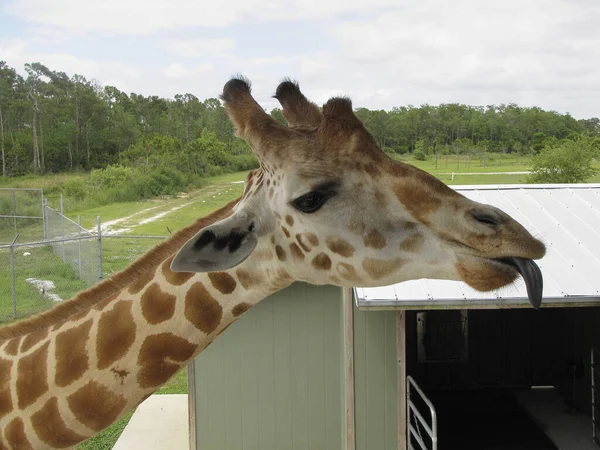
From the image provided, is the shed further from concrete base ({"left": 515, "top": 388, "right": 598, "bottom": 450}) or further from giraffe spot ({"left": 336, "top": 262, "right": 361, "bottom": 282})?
giraffe spot ({"left": 336, "top": 262, "right": 361, "bottom": 282})

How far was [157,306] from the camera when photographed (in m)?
2.45

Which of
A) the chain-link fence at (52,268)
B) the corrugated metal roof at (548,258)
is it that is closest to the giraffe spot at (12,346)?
the corrugated metal roof at (548,258)

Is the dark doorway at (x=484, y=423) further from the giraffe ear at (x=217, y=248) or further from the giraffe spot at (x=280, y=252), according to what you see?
the giraffe ear at (x=217, y=248)

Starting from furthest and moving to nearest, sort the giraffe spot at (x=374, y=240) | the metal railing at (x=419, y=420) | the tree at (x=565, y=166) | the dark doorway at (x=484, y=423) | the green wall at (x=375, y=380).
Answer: the tree at (x=565, y=166) < the dark doorway at (x=484, y=423) < the green wall at (x=375, y=380) < the metal railing at (x=419, y=420) < the giraffe spot at (x=374, y=240)

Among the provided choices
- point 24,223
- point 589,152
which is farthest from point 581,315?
point 589,152

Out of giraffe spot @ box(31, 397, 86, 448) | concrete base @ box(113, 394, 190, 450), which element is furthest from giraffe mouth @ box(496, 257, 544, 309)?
concrete base @ box(113, 394, 190, 450)

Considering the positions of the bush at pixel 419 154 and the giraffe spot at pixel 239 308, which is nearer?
the giraffe spot at pixel 239 308

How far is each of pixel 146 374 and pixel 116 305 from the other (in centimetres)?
31

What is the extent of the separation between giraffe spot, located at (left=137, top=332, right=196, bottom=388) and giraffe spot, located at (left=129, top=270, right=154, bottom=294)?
0.23 metres

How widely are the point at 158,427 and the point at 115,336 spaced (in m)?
7.53

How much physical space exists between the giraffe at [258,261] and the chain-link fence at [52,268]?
385 inches

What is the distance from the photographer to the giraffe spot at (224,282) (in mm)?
2349

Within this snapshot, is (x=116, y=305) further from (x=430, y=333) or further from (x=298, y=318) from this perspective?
(x=430, y=333)

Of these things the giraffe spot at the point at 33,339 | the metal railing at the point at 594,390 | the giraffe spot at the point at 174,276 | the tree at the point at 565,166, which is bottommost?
the metal railing at the point at 594,390
